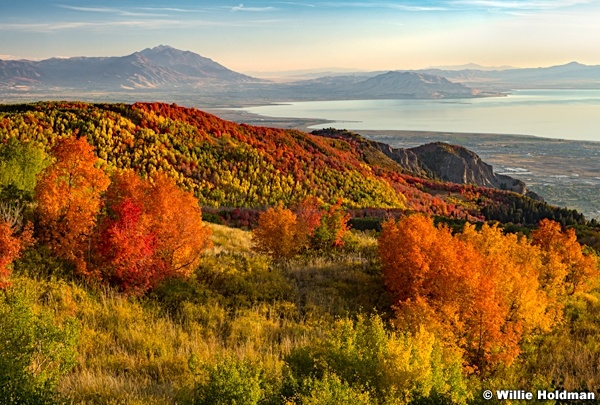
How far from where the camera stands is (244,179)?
56.6 meters

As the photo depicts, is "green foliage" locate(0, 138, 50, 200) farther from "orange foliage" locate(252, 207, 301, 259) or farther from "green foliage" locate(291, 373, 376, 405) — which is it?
"green foliage" locate(291, 373, 376, 405)

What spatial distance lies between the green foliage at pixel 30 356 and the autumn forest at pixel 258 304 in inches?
1.1

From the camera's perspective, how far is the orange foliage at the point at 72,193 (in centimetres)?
1712

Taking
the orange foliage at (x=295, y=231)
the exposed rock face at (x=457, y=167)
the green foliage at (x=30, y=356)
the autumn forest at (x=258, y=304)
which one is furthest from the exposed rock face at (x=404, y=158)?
the green foliage at (x=30, y=356)

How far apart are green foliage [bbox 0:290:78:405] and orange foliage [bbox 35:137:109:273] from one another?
8275mm

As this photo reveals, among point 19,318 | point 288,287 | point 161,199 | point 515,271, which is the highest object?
point 161,199

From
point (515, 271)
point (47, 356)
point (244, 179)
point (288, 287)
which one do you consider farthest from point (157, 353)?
point (244, 179)

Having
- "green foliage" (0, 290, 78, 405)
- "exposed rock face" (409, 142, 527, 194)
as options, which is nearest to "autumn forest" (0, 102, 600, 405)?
"green foliage" (0, 290, 78, 405)

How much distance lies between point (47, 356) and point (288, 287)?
13561mm

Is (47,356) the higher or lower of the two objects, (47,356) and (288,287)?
the higher

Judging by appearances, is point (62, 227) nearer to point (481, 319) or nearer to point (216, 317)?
point (216, 317)

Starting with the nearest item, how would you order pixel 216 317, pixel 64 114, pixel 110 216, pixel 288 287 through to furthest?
1. pixel 216 317
2. pixel 110 216
3. pixel 288 287
4. pixel 64 114

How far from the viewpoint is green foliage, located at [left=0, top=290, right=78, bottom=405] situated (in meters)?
7.38

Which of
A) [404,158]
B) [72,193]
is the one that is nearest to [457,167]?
[404,158]
